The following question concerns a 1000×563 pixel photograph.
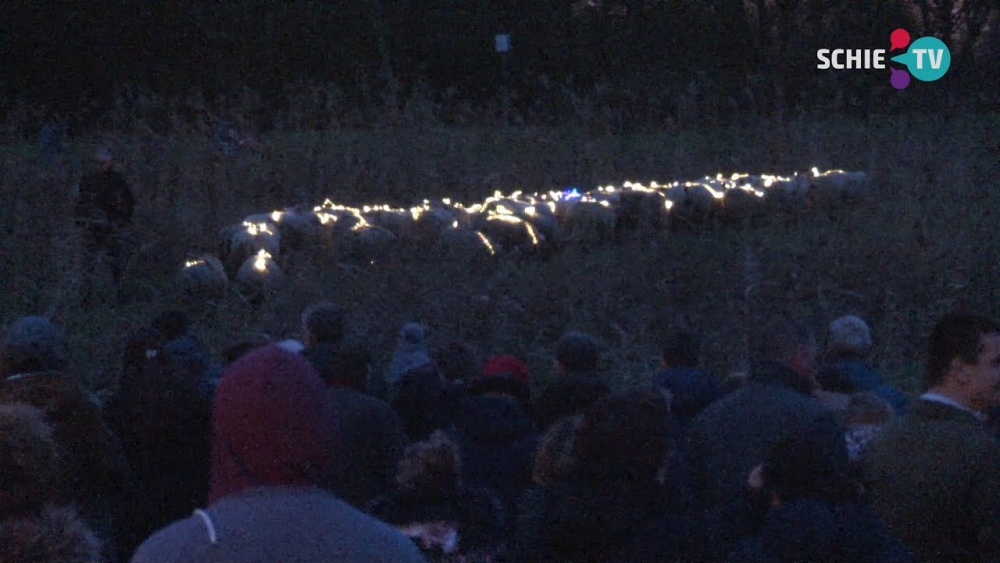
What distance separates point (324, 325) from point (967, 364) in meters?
3.09

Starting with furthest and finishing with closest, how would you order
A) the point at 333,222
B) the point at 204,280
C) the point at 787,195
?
the point at 787,195 → the point at 333,222 → the point at 204,280

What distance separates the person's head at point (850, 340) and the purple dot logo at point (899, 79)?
2188cm

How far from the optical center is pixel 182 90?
77.3 feet

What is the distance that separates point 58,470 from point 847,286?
10.5m

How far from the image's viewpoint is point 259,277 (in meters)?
12.1

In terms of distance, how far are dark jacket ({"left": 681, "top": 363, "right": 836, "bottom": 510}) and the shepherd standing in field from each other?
8372 mm

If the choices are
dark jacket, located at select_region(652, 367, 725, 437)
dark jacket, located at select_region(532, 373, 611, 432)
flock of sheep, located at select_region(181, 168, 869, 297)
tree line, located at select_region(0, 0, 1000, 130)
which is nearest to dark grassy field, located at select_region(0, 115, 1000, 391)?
flock of sheep, located at select_region(181, 168, 869, 297)

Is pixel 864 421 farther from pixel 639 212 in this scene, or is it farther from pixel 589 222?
pixel 639 212

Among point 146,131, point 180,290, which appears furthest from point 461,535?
point 146,131

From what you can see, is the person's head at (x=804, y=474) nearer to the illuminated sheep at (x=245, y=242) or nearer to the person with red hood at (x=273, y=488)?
the person with red hood at (x=273, y=488)

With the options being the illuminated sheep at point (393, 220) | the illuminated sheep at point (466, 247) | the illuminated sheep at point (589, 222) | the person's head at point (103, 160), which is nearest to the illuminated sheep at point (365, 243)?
the illuminated sheep at point (393, 220)

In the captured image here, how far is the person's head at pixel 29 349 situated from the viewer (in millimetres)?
4734

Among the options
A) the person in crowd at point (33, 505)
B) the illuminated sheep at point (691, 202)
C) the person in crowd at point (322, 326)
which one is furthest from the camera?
the illuminated sheep at point (691, 202)

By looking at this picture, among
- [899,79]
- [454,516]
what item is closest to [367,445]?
[454,516]
